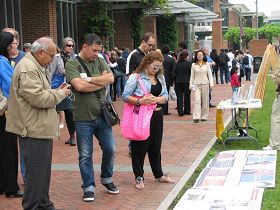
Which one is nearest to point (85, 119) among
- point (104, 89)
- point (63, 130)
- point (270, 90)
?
point (104, 89)

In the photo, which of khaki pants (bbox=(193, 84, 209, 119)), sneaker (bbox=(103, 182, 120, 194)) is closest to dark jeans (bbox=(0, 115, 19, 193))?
sneaker (bbox=(103, 182, 120, 194))

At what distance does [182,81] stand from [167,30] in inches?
782

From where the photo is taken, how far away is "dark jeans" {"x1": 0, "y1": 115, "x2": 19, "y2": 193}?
22.6 ft

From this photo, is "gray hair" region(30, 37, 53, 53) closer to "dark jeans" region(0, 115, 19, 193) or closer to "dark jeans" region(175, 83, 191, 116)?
"dark jeans" region(0, 115, 19, 193)

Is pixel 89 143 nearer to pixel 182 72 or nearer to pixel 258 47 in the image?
pixel 182 72

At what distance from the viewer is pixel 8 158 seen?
6945 millimetres

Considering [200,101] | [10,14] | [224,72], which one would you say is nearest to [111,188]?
[200,101]

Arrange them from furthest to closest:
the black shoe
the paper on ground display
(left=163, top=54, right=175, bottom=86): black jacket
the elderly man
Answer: (left=163, top=54, right=175, bottom=86): black jacket, the black shoe, the paper on ground display, the elderly man

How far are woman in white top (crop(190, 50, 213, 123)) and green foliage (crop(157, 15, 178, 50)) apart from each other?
20847 mm

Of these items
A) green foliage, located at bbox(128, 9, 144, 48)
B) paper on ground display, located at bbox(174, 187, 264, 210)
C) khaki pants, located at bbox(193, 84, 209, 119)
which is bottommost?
paper on ground display, located at bbox(174, 187, 264, 210)

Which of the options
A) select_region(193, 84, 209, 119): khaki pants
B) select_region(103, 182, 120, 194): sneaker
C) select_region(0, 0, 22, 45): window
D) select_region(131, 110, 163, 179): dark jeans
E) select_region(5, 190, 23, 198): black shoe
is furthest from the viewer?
select_region(0, 0, 22, 45): window

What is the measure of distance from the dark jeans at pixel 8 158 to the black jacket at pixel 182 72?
8.71 m

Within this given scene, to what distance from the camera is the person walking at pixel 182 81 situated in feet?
49.8

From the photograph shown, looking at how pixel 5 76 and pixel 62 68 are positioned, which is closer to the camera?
pixel 5 76
